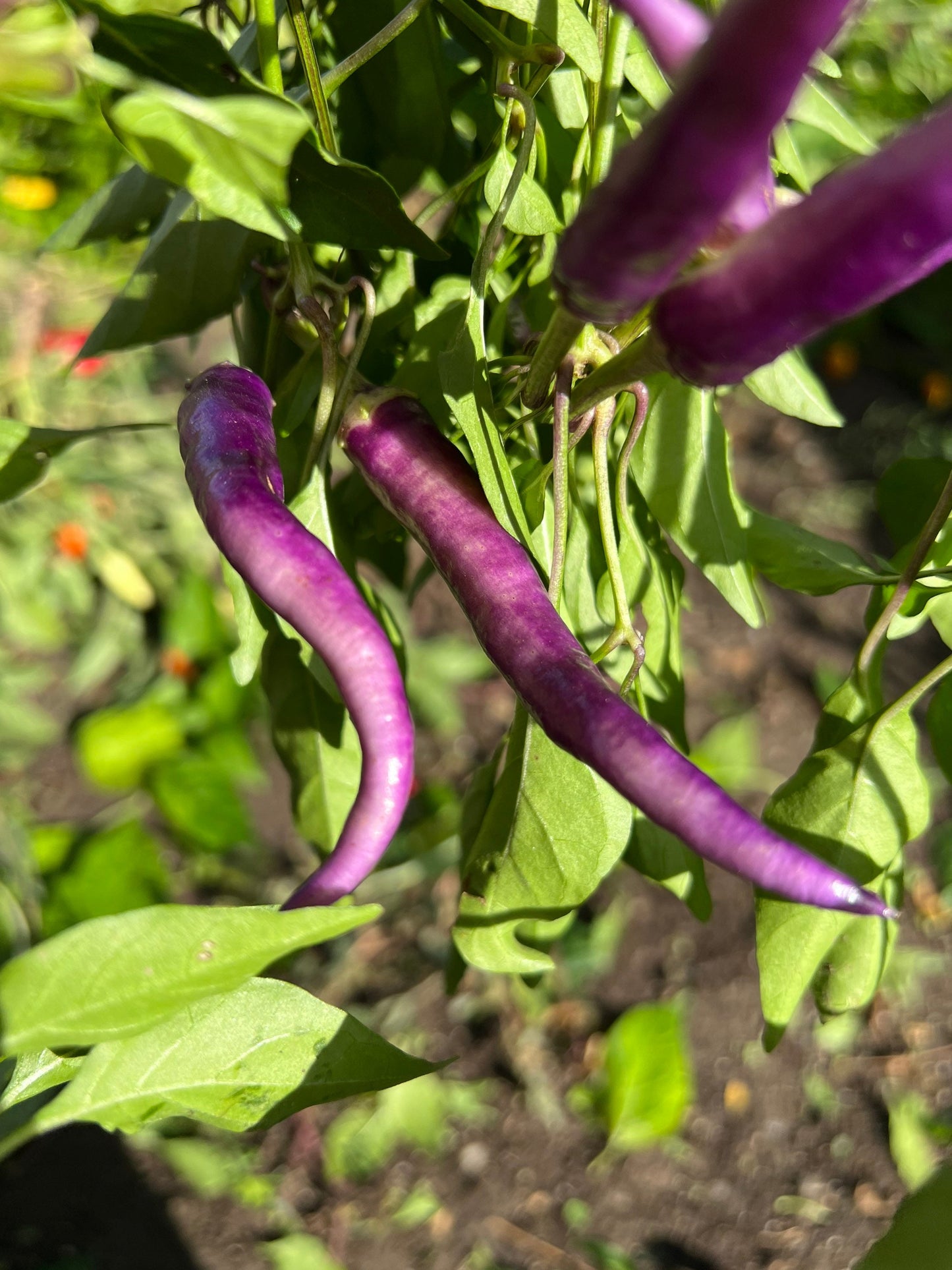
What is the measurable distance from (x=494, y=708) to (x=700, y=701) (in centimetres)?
41

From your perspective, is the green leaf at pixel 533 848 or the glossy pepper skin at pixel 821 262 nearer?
the glossy pepper skin at pixel 821 262

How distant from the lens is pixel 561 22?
0.48m

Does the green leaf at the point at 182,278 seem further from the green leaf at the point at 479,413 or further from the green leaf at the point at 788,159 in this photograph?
the green leaf at the point at 788,159

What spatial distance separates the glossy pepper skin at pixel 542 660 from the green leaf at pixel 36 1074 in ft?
1.02

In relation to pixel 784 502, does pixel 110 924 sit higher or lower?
higher

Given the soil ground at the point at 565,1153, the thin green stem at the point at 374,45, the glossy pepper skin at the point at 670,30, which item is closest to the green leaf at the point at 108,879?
the soil ground at the point at 565,1153

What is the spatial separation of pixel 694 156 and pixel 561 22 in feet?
0.73

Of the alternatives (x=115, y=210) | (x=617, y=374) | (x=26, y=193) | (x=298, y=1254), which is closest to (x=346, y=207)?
(x=617, y=374)

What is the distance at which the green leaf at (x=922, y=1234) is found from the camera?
0.40 meters

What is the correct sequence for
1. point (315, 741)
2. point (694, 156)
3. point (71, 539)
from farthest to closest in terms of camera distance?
point (71, 539) → point (315, 741) → point (694, 156)

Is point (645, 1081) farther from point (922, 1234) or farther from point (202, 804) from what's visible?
point (922, 1234)

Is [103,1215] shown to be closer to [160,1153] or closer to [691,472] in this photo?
[160,1153]

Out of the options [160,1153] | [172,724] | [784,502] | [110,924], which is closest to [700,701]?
[784,502]

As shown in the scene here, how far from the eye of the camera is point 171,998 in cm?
41
